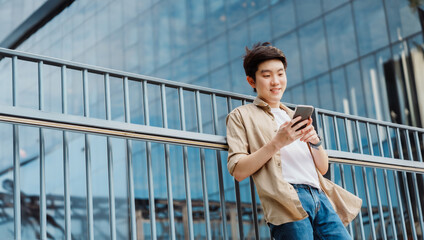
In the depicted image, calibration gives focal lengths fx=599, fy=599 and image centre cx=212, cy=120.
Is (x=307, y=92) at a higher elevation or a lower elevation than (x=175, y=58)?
lower

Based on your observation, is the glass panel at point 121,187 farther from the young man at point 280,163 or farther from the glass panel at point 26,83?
the young man at point 280,163

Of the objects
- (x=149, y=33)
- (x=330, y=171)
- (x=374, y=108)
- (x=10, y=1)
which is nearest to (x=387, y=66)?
(x=374, y=108)

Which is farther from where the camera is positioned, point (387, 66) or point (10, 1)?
point (10, 1)

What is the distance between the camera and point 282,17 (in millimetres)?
28359

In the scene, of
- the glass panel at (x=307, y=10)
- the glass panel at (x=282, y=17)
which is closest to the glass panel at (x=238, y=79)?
the glass panel at (x=282, y=17)

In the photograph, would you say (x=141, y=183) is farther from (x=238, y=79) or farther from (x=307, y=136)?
(x=307, y=136)

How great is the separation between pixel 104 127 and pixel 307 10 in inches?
973

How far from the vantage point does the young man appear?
10.5 feet

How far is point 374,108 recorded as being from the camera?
79.2ft

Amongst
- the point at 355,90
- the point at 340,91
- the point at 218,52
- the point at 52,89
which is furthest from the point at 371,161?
the point at 52,89

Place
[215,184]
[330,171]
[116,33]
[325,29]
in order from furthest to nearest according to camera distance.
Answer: [116,33]
[215,184]
[325,29]
[330,171]

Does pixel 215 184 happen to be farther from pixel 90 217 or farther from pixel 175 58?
pixel 90 217

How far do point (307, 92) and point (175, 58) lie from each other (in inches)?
415

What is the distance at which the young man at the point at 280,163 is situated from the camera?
320 cm
